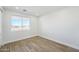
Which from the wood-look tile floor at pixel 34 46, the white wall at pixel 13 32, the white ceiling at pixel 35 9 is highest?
the white ceiling at pixel 35 9

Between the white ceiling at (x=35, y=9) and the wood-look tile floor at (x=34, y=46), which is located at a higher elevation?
the white ceiling at (x=35, y=9)

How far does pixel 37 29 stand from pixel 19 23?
426 mm

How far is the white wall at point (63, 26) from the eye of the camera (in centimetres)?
165

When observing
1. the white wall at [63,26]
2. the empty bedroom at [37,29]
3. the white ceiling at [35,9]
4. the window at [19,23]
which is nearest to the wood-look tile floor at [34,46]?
the empty bedroom at [37,29]

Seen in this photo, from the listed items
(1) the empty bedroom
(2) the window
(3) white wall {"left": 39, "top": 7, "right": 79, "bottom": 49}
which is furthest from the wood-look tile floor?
(2) the window

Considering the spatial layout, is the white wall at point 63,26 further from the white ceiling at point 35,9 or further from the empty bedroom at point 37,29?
the white ceiling at point 35,9

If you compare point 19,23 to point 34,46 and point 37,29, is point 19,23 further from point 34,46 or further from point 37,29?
point 34,46

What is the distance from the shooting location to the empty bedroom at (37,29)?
162 cm

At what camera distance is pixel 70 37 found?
5.54 feet

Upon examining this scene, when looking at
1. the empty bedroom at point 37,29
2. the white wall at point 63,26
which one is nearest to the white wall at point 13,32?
the empty bedroom at point 37,29

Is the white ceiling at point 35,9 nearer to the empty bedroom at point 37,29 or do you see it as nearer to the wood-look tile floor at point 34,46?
the empty bedroom at point 37,29

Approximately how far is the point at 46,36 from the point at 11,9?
96 centimetres

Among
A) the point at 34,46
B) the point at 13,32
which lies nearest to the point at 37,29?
the point at 34,46
